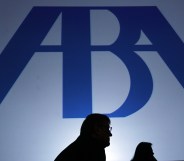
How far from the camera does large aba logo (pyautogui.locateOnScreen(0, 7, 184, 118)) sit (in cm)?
323

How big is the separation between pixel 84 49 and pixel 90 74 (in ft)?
0.84

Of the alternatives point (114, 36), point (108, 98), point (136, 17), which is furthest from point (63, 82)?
point (136, 17)

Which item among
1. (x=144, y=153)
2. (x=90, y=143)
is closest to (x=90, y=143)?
(x=90, y=143)

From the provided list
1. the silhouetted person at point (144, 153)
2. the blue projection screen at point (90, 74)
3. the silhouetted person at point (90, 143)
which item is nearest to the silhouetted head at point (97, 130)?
the silhouetted person at point (90, 143)

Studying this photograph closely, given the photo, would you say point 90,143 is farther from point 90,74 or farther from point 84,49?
point 84,49

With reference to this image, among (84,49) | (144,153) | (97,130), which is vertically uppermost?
(84,49)

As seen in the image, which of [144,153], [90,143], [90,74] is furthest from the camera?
[90,74]

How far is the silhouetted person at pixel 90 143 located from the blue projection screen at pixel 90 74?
1363 millimetres

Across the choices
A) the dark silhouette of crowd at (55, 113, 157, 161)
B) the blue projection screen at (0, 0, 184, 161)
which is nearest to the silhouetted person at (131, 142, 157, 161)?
the dark silhouette of crowd at (55, 113, 157, 161)

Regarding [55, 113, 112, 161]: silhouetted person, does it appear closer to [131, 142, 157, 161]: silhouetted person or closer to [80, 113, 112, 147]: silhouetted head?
[80, 113, 112, 147]: silhouetted head

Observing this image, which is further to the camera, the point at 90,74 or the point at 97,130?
the point at 90,74

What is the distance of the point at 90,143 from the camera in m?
1.75

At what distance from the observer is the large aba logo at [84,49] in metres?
3.23

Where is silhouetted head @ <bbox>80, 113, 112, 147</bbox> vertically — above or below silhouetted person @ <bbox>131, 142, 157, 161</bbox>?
above
